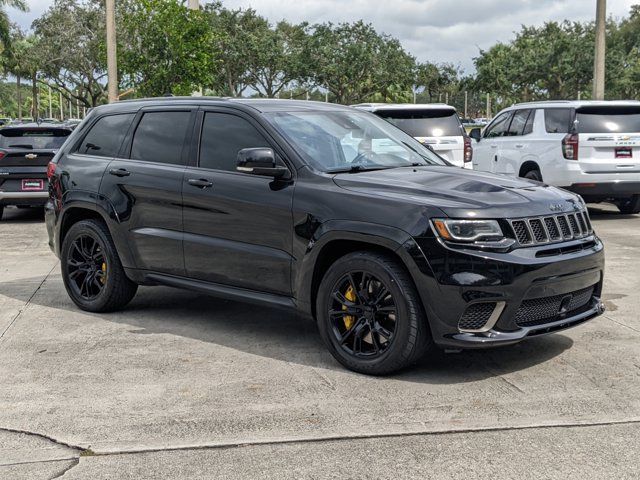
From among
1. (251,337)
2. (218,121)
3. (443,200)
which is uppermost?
(218,121)

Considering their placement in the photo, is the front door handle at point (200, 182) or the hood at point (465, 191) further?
the front door handle at point (200, 182)

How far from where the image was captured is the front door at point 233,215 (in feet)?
19.0

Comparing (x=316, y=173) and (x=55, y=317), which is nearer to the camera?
(x=316, y=173)

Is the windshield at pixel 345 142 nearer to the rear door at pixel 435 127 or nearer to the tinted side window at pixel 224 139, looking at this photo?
the tinted side window at pixel 224 139

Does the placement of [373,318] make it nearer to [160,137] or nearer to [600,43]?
[160,137]

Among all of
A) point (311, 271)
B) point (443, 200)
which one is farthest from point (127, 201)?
point (443, 200)

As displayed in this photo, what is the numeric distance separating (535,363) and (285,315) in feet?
7.54

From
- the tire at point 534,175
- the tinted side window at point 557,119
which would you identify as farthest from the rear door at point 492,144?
the tinted side window at point 557,119

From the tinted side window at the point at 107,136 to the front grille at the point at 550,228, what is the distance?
3.49 metres

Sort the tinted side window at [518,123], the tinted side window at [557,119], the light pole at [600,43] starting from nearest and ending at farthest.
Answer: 1. the tinted side window at [557,119]
2. the tinted side window at [518,123]
3. the light pole at [600,43]

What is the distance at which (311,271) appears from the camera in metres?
5.59

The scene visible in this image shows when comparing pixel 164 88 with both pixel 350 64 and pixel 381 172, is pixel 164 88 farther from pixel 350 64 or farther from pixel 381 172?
pixel 350 64

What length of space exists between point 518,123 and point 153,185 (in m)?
9.21

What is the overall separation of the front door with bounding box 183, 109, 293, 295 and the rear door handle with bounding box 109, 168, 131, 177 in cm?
67
